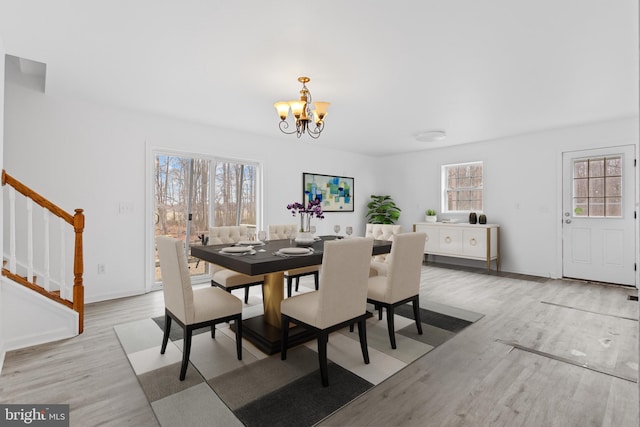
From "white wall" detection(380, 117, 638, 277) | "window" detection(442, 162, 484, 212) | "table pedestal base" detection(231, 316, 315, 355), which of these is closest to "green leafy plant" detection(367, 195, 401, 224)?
"window" detection(442, 162, 484, 212)

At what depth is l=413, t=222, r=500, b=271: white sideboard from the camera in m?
5.29

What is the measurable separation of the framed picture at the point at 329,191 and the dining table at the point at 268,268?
3.06 metres

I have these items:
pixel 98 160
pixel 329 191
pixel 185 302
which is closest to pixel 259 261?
pixel 185 302

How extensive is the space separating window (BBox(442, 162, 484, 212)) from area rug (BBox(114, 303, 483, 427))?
367 centimetres

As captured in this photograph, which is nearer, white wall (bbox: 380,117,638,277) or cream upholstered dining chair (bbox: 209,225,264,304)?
cream upholstered dining chair (bbox: 209,225,264,304)

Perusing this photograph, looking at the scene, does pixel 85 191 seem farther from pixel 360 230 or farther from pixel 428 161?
pixel 428 161

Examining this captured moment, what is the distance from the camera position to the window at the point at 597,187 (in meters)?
4.49

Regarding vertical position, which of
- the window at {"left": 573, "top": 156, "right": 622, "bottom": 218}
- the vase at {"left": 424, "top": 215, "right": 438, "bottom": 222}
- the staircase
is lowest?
the staircase

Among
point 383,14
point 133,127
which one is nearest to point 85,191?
point 133,127

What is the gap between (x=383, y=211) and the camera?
6992 mm

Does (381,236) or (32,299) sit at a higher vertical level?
(381,236)

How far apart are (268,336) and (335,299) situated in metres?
0.79

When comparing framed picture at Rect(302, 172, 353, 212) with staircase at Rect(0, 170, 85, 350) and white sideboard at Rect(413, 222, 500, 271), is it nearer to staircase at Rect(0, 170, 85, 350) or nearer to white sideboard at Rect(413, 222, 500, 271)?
white sideboard at Rect(413, 222, 500, 271)

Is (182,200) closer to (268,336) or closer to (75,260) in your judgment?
(75,260)
